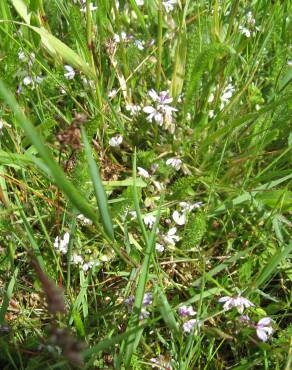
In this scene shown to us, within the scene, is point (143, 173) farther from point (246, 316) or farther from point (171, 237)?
point (246, 316)

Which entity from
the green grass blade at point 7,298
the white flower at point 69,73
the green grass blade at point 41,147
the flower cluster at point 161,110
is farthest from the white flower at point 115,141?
the green grass blade at point 41,147

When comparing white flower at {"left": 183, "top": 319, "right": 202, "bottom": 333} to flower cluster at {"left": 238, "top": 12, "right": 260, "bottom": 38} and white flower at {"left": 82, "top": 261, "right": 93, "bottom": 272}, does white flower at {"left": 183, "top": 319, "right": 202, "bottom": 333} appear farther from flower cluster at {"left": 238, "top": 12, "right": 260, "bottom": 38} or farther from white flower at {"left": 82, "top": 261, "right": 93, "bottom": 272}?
flower cluster at {"left": 238, "top": 12, "right": 260, "bottom": 38}

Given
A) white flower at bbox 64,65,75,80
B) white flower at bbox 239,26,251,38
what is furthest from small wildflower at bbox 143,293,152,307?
white flower at bbox 239,26,251,38

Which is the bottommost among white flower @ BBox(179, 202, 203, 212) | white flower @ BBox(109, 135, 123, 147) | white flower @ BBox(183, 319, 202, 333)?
white flower @ BBox(183, 319, 202, 333)

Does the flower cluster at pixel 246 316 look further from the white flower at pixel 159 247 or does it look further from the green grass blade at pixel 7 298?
the green grass blade at pixel 7 298

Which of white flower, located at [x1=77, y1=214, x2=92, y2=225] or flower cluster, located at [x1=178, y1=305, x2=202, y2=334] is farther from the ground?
white flower, located at [x1=77, y1=214, x2=92, y2=225]

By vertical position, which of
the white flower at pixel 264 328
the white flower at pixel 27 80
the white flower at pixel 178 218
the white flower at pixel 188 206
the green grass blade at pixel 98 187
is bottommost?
the white flower at pixel 264 328

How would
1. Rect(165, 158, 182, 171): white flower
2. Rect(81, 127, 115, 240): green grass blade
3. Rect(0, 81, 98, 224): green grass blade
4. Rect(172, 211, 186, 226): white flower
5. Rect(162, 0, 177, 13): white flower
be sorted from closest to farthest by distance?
Rect(0, 81, 98, 224): green grass blade → Rect(81, 127, 115, 240): green grass blade → Rect(172, 211, 186, 226): white flower → Rect(165, 158, 182, 171): white flower → Rect(162, 0, 177, 13): white flower

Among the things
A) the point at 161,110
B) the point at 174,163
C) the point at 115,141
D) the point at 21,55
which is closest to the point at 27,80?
the point at 21,55
